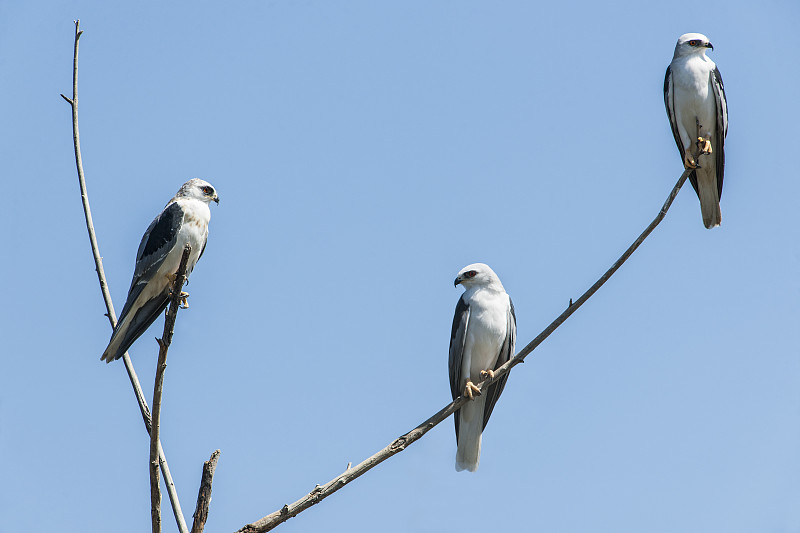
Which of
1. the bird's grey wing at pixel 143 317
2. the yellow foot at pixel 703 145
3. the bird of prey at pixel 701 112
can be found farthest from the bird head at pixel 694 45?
the bird's grey wing at pixel 143 317

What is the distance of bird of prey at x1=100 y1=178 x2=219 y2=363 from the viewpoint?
300 inches

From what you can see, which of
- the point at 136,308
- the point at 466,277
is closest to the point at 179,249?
the point at 136,308

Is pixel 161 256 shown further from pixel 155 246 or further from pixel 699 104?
pixel 699 104

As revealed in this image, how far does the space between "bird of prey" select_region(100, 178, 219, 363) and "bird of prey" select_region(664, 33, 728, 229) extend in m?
5.33

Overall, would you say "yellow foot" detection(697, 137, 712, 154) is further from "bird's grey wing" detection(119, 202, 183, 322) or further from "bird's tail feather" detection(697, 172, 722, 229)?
"bird's grey wing" detection(119, 202, 183, 322)

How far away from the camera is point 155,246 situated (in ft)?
25.8

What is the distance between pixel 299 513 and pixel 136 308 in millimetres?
3682

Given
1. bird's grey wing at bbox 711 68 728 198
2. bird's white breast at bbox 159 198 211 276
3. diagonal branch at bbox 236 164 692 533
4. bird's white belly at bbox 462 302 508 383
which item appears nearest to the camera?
diagonal branch at bbox 236 164 692 533

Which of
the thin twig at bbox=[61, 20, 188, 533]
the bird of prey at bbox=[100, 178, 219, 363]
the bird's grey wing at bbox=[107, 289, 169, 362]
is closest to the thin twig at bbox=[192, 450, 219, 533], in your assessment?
the thin twig at bbox=[61, 20, 188, 533]

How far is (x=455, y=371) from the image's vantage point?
7699 mm

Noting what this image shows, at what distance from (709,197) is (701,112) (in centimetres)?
95

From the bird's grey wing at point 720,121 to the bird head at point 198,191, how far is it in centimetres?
563

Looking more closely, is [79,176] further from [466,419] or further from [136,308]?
[466,419]

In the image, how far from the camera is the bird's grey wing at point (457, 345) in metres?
7.64
